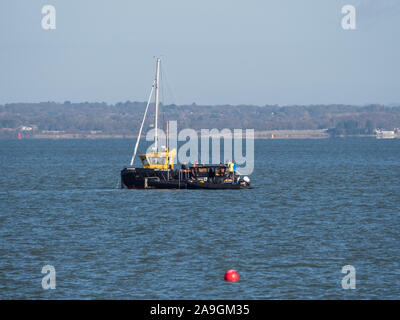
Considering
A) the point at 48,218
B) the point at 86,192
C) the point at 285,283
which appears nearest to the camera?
the point at 285,283

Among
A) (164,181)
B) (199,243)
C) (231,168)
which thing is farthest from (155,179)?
(199,243)

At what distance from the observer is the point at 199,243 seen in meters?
49.3

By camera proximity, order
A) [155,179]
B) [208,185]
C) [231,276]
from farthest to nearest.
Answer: [208,185]
[155,179]
[231,276]

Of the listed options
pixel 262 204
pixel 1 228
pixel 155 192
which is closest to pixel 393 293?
pixel 1 228

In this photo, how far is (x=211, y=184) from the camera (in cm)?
8800

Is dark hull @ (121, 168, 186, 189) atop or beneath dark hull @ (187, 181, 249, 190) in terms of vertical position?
atop

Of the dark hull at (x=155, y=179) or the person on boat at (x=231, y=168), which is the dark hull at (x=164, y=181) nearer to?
the dark hull at (x=155, y=179)

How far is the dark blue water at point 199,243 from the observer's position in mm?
36469

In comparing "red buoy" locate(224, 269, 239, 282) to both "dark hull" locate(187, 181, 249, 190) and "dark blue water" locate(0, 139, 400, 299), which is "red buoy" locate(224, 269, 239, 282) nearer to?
"dark blue water" locate(0, 139, 400, 299)

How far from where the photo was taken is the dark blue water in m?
36.5

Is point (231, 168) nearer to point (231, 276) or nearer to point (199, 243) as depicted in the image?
point (199, 243)

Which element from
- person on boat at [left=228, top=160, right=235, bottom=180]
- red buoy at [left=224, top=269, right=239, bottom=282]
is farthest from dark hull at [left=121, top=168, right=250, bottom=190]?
red buoy at [left=224, top=269, right=239, bottom=282]
